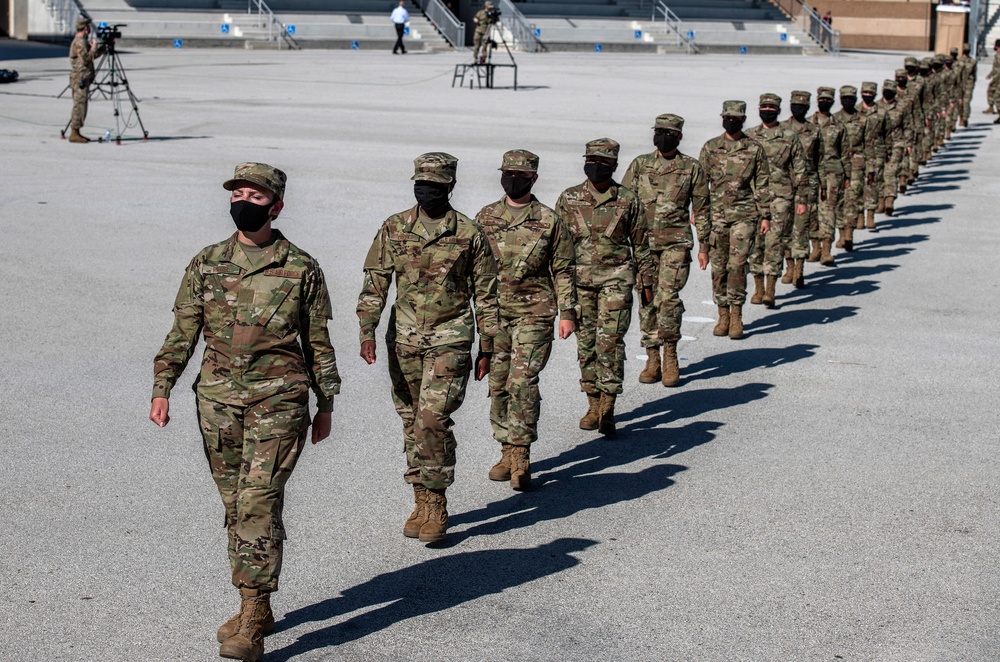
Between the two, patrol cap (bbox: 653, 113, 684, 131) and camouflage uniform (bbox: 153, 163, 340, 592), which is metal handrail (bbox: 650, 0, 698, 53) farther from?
camouflage uniform (bbox: 153, 163, 340, 592)

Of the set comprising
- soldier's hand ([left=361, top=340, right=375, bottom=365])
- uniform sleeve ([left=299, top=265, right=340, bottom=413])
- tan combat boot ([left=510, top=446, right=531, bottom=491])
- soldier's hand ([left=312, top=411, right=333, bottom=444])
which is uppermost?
uniform sleeve ([left=299, top=265, right=340, bottom=413])

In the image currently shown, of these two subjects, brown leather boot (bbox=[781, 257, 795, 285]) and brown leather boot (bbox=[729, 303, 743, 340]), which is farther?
brown leather boot (bbox=[781, 257, 795, 285])

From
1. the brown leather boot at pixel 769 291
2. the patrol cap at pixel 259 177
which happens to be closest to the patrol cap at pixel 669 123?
the brown leather boot at pixel 769 291

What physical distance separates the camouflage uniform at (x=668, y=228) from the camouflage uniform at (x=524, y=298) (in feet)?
8.99

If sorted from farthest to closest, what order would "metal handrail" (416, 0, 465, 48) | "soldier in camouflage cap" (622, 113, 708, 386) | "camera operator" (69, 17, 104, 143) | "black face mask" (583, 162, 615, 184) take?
"metal handrail" (416, 0, 465, 48), "camera operator" (69, 17, 104, 143), "soldier in camouflage cap" (622, 113, 708, 386), "black face mask" (583, 162, 615, 184)

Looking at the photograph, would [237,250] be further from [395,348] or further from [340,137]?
[340,137]

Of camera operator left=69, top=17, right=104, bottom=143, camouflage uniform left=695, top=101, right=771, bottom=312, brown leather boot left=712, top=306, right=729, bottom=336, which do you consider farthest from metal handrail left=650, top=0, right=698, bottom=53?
brown leather boot left=712, top=306, right=729, bottom=336

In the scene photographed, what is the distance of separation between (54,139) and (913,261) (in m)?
16.0

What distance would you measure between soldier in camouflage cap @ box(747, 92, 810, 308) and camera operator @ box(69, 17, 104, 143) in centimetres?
1375

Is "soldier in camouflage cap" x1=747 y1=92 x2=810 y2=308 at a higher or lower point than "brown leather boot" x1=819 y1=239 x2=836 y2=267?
higher

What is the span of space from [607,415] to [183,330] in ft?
13.9

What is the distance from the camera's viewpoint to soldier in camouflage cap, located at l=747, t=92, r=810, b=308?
14.7m

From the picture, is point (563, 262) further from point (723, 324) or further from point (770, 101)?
point (770, 101)

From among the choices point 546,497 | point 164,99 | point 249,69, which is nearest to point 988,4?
point 249,69
